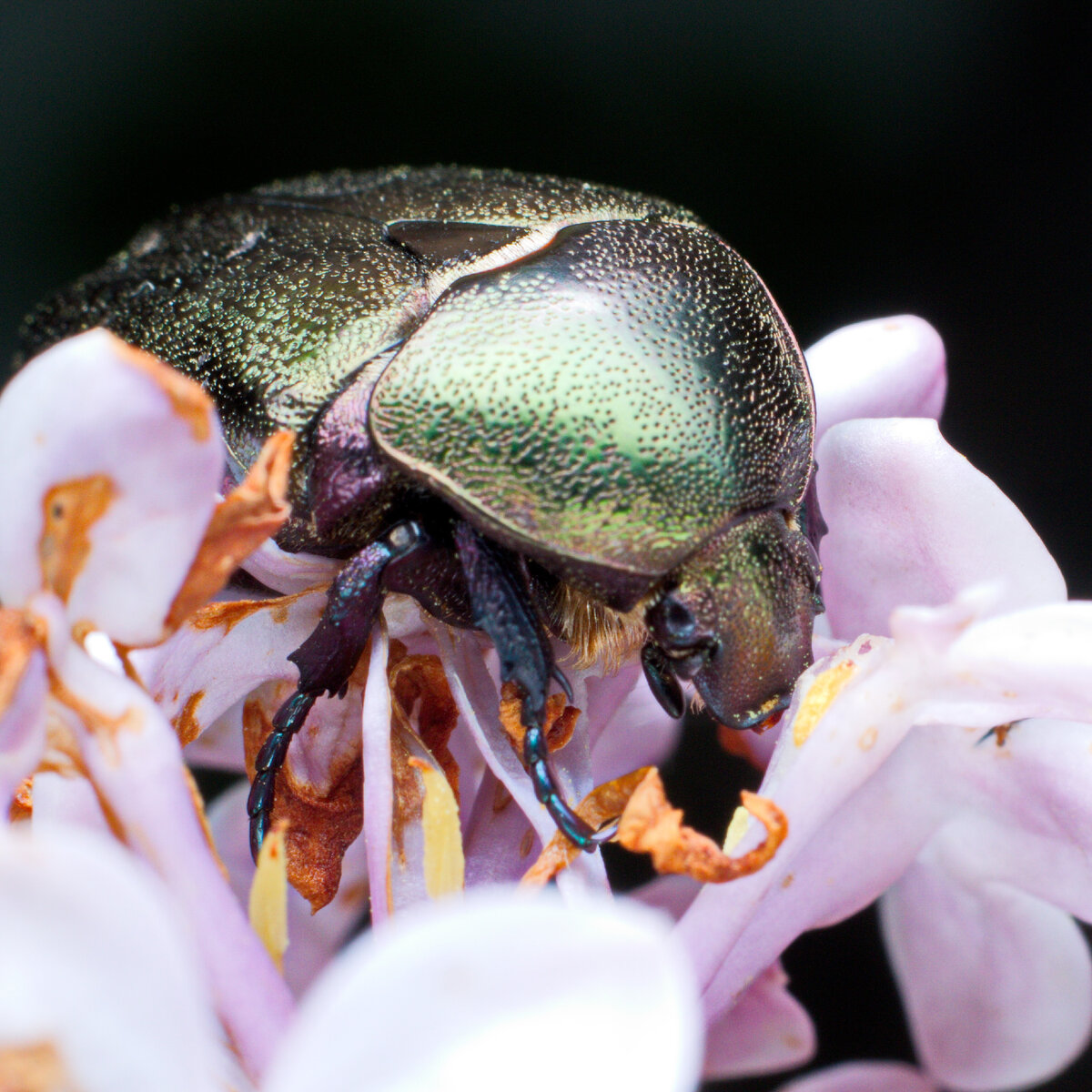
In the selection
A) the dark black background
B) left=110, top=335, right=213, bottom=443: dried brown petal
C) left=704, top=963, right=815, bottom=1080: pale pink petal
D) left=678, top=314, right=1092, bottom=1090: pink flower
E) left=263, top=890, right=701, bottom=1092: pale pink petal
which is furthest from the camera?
the dark black background

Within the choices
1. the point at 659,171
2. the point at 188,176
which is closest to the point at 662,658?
the point at 659,171

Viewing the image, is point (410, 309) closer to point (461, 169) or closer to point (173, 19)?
point (461, 169)

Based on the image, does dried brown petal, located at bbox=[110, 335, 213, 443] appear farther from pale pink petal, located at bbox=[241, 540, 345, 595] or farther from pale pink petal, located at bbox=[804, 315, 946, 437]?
pale pink petal, located at bbox=[804, 315, 946, 437]

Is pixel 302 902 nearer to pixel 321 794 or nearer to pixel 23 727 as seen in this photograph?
pixel 321 794

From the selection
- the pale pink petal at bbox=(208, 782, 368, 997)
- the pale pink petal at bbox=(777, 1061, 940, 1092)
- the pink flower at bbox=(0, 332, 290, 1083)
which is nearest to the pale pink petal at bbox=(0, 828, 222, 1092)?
the pink flower at bbox=(0, 332, 290, 1083)

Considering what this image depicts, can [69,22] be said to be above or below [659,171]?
above

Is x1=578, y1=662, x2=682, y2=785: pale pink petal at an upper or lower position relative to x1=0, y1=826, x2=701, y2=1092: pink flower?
lower

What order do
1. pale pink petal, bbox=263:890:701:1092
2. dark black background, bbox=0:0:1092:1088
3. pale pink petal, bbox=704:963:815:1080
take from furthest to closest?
1. dark black background, bbox=0:0:1092:1088
2. pale pink petal, bbox=704:963:815:1080
3. pale pink petal, bbox=263:890:701:1092

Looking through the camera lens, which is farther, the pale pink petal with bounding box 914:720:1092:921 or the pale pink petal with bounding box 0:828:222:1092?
the pale pink petal with bounding box 914:720:1092:921
